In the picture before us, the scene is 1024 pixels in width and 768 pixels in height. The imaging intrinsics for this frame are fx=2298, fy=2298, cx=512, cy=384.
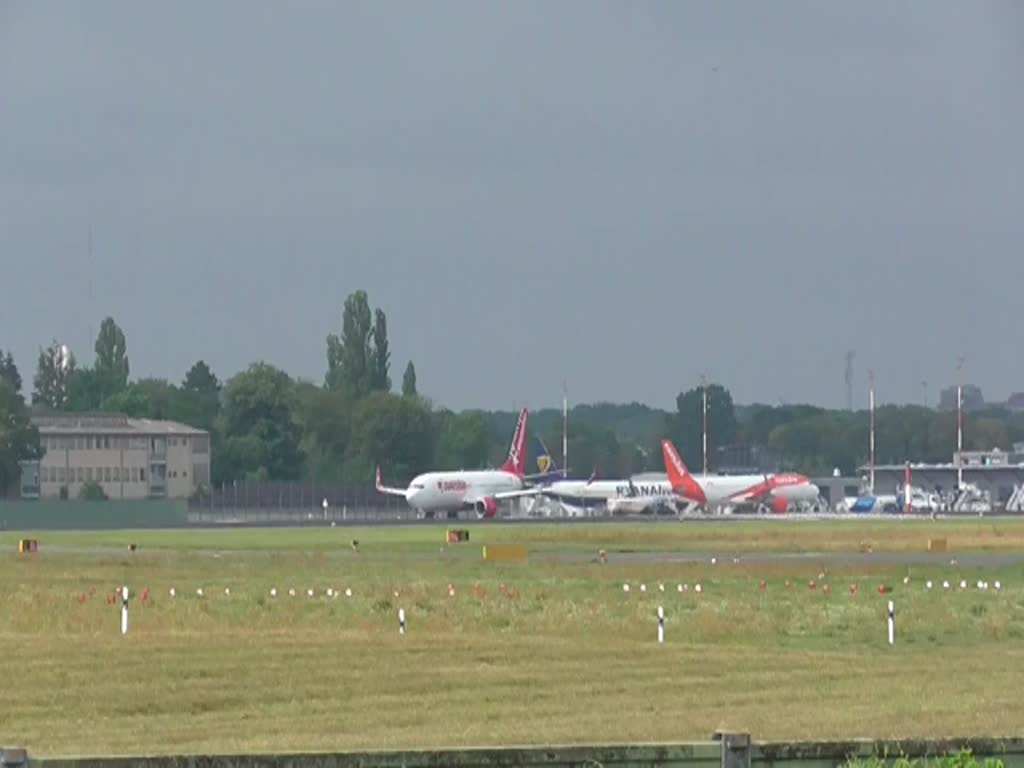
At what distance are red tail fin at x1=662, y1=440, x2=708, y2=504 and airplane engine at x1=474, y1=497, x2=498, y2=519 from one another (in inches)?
496

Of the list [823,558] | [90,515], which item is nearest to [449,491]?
[90,515]

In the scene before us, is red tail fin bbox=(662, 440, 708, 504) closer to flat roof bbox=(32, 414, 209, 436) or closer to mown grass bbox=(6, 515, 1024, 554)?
mown grass bbox=(6, 515, 1024, 554)

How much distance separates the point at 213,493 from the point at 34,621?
135 m

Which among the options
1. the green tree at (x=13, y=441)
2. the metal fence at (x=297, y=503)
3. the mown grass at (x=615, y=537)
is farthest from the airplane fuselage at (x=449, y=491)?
the green tree at (x=13, y=441)

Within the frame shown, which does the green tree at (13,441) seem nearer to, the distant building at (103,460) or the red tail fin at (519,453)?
the distant building at (103,460)

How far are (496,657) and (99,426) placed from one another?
145277 millimetres

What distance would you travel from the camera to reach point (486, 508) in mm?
152000

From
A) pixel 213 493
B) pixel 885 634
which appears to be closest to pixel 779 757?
pixel 885 634

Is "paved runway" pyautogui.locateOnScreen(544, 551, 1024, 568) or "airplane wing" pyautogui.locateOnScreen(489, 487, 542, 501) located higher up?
"airplane wing" pyautogui.locateOnScreen(489, 487, 542, 501)

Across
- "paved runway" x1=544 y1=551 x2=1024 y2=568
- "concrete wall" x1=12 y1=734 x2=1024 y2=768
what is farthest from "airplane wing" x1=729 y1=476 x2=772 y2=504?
"concrete wall" x1=12 y1=734 x2=1024 y2=768

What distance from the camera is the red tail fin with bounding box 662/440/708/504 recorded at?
15538 cm

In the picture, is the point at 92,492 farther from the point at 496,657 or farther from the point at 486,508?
the point at 496,657

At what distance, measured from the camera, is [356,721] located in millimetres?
25016

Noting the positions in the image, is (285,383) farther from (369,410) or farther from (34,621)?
(34,621)
